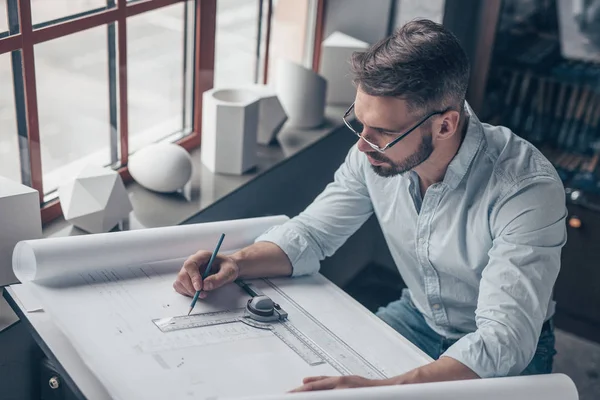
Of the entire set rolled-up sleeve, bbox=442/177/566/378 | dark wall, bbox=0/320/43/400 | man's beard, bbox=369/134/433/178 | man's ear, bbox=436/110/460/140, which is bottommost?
dark wall, bbox=0/320/43/400

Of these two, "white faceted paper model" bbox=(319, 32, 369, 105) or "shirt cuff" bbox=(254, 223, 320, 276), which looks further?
"white faceted paper model" bbox=(319, 32, 369, 105)

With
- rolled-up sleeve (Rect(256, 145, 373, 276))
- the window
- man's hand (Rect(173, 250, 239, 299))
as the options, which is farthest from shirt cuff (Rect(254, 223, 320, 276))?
the window

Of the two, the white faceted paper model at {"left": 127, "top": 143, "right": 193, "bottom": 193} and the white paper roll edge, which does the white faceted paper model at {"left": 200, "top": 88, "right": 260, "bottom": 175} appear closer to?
the white faceted paper model at {"left": 127, "top": 143, "right": 193, "bottom": 193}

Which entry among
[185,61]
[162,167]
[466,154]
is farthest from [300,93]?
[466,154]

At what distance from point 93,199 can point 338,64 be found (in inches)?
43.9

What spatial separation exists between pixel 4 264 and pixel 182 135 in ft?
2.65

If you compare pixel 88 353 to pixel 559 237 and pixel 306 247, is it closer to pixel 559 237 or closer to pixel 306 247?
pixel 306 247

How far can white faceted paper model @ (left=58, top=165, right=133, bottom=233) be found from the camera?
179 centimetres

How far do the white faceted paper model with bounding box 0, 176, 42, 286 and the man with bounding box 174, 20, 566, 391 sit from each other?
14.5 inches

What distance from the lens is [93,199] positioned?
180 cm

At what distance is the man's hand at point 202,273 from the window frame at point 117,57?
52 centimetres

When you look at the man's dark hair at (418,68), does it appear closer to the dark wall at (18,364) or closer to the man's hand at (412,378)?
the man's hand at (412,378)

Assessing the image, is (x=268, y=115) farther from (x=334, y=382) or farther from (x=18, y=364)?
(x=334, y=382)

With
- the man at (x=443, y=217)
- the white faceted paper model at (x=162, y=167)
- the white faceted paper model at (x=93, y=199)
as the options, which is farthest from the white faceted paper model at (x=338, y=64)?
the white faceted paper model at (x=93, y=199)
